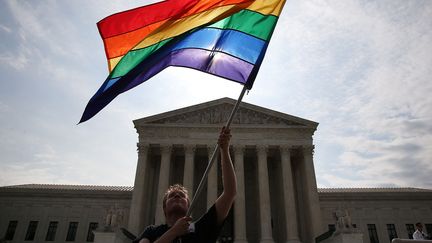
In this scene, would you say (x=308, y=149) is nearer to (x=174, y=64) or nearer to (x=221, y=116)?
(x=221, y=116)

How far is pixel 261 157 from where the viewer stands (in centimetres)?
3641

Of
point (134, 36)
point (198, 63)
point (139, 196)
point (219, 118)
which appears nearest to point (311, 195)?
point (219, 118)

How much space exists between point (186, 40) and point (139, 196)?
3018cm

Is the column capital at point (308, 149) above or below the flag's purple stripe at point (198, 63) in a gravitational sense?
above

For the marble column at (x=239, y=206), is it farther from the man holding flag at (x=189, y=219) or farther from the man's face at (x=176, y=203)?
the man's face at (x=176, y=203)

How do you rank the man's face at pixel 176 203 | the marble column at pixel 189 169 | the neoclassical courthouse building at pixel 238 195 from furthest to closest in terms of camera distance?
the marble column at pixel 189 169, the neoclassical courthouse building at pixel 238 195, the man's face at pixel 176 203

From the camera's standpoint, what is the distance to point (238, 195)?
34625mm

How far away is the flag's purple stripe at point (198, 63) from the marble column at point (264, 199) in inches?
1151

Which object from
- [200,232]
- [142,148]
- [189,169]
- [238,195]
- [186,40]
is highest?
[142,148]

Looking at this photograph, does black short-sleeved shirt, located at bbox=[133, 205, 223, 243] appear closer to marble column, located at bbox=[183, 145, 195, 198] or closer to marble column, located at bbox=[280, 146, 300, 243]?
marble column, located at bbox=[183, 145, 195, 198]

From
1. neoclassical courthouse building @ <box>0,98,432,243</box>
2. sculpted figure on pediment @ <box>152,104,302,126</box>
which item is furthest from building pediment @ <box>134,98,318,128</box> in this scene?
neoclassical courthouse building @ <box>0,98,432,243</box>

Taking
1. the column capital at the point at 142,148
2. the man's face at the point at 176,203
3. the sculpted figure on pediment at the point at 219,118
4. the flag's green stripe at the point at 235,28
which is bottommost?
Answer: the man's face at the point at 176,203

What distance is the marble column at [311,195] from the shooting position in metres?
33.5

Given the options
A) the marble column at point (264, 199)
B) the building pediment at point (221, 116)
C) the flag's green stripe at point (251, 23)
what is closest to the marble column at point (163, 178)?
the building pediment at point (221, 116)
